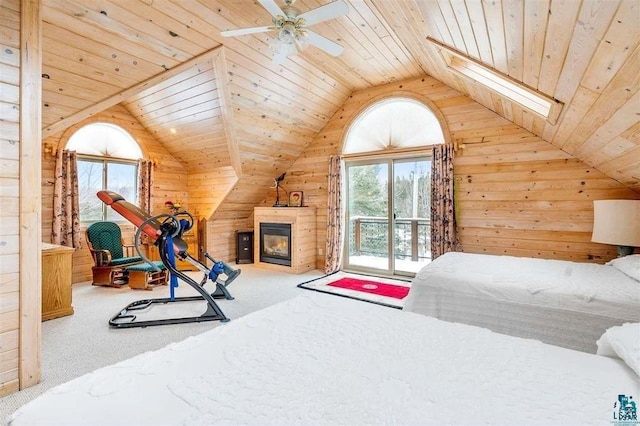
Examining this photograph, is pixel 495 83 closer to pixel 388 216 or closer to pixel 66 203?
pixel 388 216

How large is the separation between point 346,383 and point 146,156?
5.80 meters

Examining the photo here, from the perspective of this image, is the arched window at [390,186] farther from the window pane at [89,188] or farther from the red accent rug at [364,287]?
the window pane at [89,188]

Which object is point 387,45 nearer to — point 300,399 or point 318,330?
point 318,330

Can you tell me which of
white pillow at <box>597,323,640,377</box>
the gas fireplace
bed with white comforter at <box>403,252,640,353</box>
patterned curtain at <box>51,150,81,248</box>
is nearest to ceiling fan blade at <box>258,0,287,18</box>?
bed with white comforter at <box>403,252,640,353</box>

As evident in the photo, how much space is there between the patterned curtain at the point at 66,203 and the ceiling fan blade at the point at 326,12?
4274 mm

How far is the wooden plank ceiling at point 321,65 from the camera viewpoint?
64.1 inches

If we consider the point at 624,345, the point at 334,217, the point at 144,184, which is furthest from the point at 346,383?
the point at 144,184

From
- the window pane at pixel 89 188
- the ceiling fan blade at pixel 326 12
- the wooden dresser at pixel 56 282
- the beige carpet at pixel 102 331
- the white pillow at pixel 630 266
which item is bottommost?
the beige carpet at pixel 102 331

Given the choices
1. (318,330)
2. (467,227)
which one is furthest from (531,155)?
(318,330)

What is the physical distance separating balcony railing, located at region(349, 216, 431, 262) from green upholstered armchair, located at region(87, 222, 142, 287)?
3553 mm

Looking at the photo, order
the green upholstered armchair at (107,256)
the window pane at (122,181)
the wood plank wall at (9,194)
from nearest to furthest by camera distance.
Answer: the wood plank wall at (9,194)
the green upholstered armchair at (107,256)
the window pane at (122,181)

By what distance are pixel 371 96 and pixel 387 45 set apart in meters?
1.44

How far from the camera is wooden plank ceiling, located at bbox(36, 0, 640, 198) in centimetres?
163
